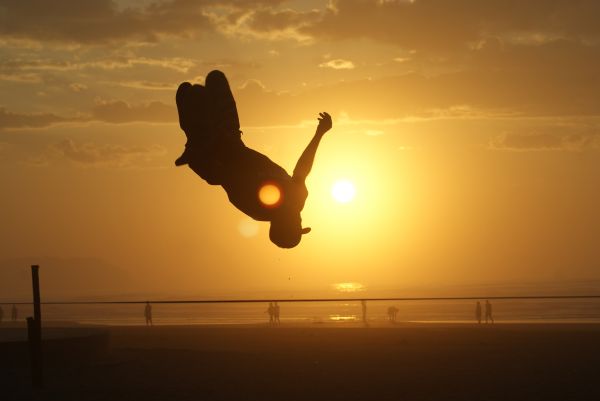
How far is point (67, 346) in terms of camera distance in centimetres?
1762

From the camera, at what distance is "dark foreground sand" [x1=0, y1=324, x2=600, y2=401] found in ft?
46.2

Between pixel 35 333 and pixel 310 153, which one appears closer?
pixel 310 153

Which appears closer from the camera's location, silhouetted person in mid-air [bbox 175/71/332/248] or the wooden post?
silhouetted person in mid-air [bbox 175/71/332/248]

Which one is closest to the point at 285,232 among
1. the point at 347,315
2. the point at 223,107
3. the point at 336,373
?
the point at 223,107

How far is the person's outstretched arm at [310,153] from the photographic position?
591 centimetres

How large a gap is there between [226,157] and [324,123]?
41.4 inches

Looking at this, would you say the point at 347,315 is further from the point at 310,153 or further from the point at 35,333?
the point at 310,153

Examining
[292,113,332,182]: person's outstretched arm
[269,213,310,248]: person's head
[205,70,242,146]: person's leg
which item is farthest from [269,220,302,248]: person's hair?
[205,70,242,146]: person's leg

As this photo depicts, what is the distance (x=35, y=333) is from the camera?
14.0 meters

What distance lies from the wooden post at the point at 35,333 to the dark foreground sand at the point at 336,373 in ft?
0.90

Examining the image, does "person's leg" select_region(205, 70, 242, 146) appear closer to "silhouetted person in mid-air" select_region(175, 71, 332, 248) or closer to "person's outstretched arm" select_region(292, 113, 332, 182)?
"silhouetted person in mid-air" select_region(175, 71, 332, 248)

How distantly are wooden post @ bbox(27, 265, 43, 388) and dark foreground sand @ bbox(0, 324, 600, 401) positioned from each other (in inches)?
10.8

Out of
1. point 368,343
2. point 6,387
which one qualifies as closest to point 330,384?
point 6,387

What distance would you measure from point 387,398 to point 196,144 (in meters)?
9.08
